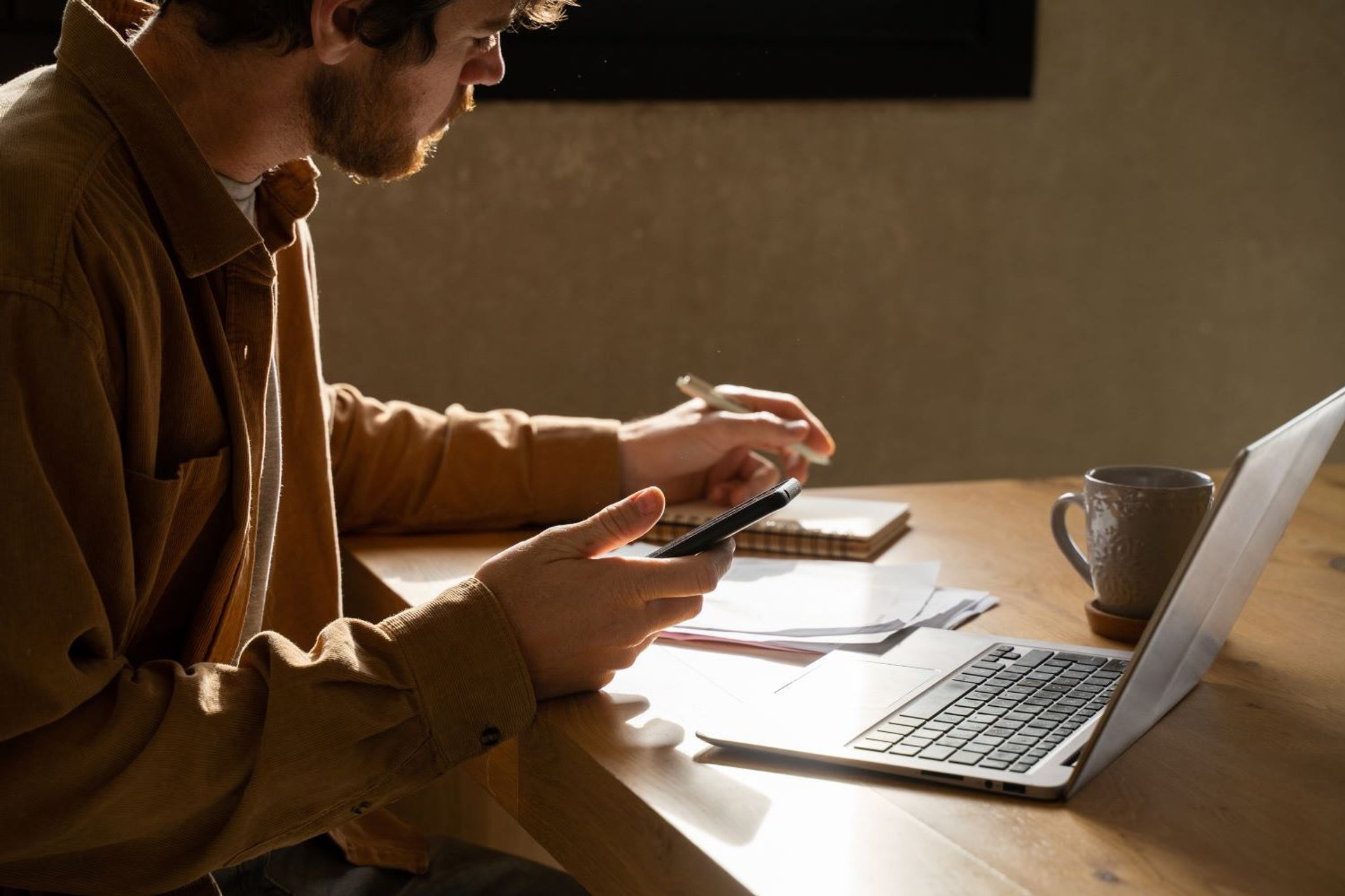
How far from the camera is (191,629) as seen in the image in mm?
915

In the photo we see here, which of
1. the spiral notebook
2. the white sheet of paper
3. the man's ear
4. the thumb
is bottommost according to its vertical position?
the spiral notebook

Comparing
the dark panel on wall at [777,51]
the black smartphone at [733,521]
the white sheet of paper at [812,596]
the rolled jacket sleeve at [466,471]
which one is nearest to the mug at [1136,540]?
the white sheet of paper at [812,596]

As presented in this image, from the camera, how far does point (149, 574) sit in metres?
0.83

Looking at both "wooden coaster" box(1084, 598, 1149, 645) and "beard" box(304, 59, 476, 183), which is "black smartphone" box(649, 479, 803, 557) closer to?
"wooden coaster" box(1084, 598, 1149, 645)

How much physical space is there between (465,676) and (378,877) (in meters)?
0.36

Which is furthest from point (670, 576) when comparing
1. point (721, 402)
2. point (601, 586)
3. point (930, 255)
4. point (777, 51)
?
point (930, 255)

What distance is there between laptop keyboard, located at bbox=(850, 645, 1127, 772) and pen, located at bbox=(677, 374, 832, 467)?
48 cm

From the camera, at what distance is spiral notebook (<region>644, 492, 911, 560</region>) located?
1.19 m

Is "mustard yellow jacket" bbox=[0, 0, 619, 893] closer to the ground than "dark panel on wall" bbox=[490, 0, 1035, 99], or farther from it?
closer to the ground

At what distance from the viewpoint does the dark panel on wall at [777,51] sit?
209cm

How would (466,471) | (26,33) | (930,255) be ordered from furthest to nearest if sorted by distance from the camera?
(930,255)
(26,33)
(466,471)

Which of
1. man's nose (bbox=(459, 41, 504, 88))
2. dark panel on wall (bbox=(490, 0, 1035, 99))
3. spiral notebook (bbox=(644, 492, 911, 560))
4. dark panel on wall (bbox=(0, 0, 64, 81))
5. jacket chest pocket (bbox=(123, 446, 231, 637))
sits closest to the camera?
jacket chest pocket (bbox=(123, 446, 231, 637))

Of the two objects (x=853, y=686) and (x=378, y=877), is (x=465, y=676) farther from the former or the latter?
(x=378, y=877)

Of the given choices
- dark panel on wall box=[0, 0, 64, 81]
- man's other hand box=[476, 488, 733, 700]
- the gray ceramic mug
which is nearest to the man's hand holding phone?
man's other hand box=[476, 488, 733, 700]
